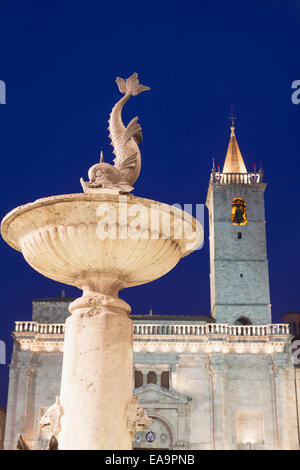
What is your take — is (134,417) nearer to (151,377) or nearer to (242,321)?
(151,377)

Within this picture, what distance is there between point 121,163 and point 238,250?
31449mm

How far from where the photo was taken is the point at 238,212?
39.8 m

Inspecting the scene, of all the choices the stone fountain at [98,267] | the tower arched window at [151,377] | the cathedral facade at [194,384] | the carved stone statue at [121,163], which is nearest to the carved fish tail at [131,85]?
the carved stone statue at [121,163]

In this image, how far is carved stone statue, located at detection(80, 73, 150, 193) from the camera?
8.03m

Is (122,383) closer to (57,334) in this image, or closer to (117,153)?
(117,153)

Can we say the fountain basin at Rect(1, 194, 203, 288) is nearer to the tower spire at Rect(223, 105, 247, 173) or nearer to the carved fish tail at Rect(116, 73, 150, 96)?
the carved fish tail at Rect(116, 73, 150, 96)

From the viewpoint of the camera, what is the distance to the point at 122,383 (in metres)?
7.36

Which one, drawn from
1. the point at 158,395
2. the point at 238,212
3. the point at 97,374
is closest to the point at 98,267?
the point at 97,374

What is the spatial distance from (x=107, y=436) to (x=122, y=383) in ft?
2.23

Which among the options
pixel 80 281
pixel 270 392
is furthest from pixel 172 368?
pixel 80 281

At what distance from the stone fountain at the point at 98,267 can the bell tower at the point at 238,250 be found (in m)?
30.7

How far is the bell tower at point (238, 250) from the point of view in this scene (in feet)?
125

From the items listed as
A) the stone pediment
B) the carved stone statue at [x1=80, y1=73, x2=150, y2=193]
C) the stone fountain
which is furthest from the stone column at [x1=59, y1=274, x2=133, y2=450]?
the stone pediment
